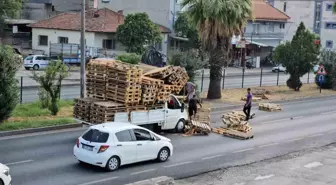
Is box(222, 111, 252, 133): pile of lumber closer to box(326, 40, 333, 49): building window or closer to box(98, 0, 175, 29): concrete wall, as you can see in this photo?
box(98, 0, 175, 29): concrete wall

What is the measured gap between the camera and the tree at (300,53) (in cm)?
4019

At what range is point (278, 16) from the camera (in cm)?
7812

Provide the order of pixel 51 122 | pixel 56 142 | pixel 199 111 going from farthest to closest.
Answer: pixel 199 111
pixel 51 122
pixel 56 142

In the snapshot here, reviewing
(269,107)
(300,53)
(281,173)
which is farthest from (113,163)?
(300,53)

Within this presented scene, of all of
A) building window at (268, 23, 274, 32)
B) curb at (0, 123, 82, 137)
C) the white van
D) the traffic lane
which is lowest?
the traffic lane

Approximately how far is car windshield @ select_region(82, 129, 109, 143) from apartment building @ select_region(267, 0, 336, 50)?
251 feet

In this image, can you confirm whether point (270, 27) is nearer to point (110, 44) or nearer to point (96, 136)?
point (110, 44)

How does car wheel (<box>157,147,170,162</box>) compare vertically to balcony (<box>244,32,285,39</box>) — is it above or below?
below

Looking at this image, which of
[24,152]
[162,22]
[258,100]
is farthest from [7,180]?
[162,22]

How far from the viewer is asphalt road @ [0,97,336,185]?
15398 millimetres

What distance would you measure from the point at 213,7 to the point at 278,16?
4845 cm

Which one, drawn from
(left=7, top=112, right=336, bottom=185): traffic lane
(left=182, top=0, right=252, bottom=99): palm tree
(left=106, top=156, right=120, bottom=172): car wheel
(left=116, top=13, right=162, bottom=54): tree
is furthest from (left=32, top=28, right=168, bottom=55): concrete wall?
(left=106, top=156, right=120, bottom=172): car wheel

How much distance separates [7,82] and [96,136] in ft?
23.1

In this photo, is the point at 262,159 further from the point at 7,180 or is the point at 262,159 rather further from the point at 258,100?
the point at 258,100
